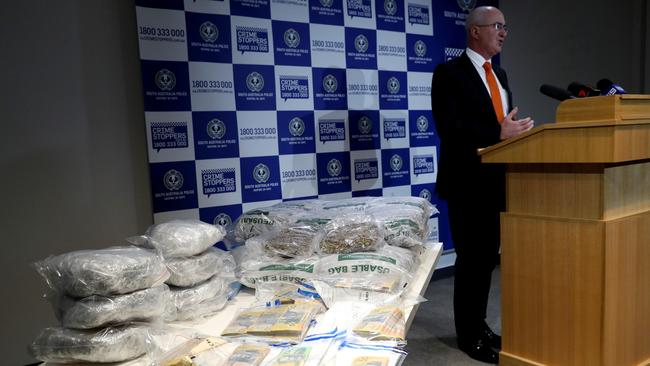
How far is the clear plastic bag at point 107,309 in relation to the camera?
0.89 meters

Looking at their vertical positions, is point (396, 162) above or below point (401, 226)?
above

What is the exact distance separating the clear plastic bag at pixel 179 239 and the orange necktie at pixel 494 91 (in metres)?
1.65

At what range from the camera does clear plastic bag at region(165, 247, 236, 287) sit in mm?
1148

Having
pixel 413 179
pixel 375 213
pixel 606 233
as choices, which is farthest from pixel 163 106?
pixel 606 233

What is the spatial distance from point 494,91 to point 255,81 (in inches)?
53.1

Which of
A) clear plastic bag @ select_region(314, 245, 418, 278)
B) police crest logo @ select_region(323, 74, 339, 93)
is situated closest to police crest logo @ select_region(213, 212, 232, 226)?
police crest logo @ select_region(323, 74, 339, 93)

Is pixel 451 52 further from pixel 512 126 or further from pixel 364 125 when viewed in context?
pixel 512 126

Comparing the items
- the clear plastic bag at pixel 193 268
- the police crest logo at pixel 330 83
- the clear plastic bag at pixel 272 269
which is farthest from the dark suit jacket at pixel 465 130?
the clear plastic bag at pixel 193 268

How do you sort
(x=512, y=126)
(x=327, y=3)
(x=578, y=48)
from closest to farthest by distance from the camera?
(x=512, y=126), (x=327, y=3), (x=578, y=48)

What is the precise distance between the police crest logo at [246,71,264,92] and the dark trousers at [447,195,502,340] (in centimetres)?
130

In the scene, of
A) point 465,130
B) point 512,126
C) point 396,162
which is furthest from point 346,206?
point 396,162

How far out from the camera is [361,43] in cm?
308

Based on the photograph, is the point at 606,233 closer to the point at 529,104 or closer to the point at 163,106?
the point at 163,106

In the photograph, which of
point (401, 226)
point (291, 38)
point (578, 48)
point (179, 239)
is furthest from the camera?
point (578, 48)
